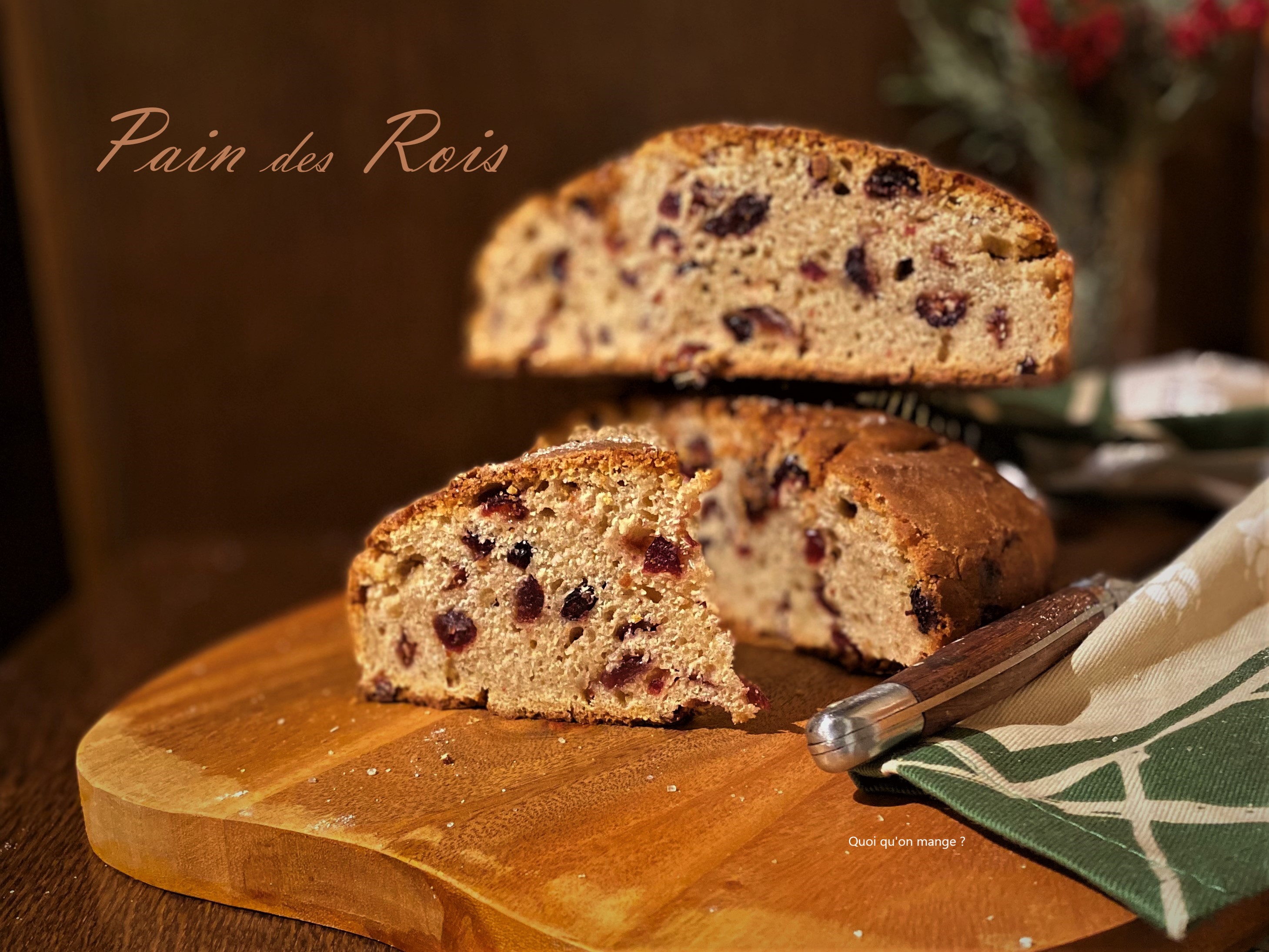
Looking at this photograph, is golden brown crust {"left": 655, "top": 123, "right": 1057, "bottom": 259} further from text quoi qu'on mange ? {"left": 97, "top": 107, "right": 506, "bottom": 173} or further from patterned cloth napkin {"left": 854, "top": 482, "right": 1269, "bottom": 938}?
text quoi qu'on mange ? {"left": 97, "top": 107, "right": 506, "bottom": 173}

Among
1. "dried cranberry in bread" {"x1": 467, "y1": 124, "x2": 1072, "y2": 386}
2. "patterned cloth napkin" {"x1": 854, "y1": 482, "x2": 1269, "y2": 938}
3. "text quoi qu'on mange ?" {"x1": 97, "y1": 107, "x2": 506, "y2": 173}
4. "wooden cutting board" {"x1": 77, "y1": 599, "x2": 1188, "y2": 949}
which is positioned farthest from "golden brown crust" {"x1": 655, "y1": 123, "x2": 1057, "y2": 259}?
"text quoi qu'on mange ?" {"x1": 97, "y1": 107, "x2": 506, "y2": 173}

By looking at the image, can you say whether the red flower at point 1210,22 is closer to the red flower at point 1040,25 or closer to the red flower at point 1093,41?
the red flower at point 1093,41

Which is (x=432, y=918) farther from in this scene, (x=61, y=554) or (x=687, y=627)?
(x=61, y=554)

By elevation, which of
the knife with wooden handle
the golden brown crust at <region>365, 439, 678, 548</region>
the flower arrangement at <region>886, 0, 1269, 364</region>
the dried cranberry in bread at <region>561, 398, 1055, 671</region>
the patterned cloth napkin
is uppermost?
the flower arrangement at <region>886, 0, 1269, 364</region>

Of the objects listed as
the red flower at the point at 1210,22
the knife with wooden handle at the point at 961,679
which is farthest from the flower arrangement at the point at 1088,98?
the knife with wooden handle at the point at 961,679

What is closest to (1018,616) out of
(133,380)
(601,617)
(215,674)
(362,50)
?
(601,617)

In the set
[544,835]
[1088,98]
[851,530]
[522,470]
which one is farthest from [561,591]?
[1088,98]
